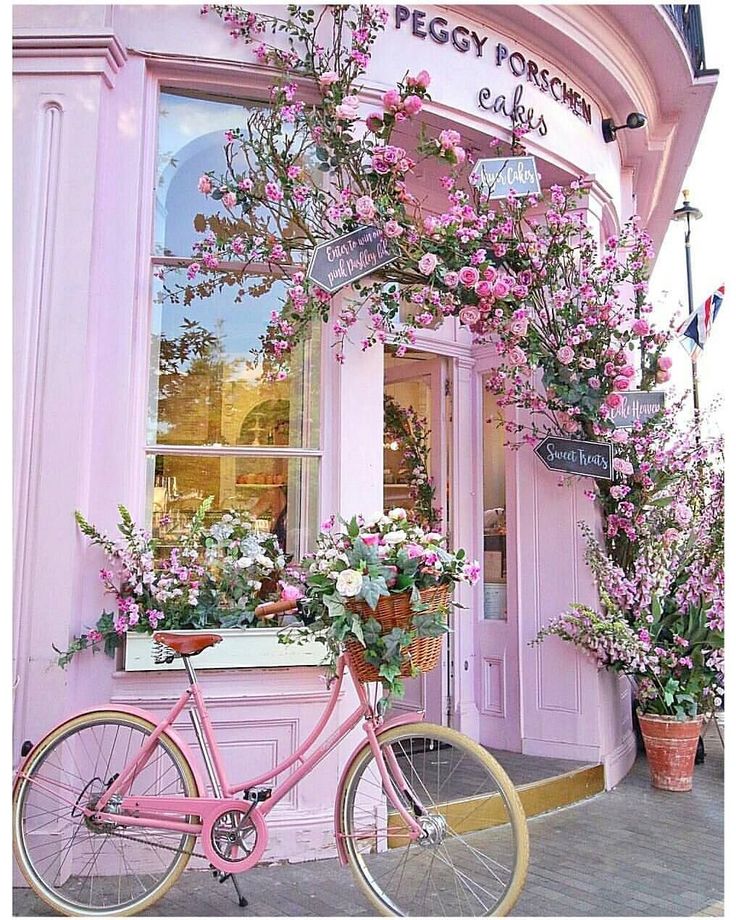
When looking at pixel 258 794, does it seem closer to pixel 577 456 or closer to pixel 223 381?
pixel 223 381

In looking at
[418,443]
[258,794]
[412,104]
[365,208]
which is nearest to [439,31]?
[412,104]

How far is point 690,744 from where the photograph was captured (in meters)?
4.73

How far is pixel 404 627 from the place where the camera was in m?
2.79

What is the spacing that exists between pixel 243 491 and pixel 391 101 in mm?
1997

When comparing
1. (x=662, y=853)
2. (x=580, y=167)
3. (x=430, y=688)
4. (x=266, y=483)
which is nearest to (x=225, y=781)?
(x=266, y=483)

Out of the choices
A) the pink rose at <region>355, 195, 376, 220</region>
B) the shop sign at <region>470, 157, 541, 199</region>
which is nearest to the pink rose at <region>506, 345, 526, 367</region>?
the shop sign at <region>470, 157, 541, 199</region>

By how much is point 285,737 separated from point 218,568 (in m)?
0.82

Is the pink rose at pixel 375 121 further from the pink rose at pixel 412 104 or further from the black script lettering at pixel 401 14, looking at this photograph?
the black script lettering at pixel 401 14

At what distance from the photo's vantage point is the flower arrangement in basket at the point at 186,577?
11.6 feet

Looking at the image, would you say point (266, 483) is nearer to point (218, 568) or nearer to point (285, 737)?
point (218, 568)

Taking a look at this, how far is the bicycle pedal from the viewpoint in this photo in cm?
301

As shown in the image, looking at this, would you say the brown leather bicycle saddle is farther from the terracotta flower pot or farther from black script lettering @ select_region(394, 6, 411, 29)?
black script lettering @ select_region(394, 6, 411, 29)
